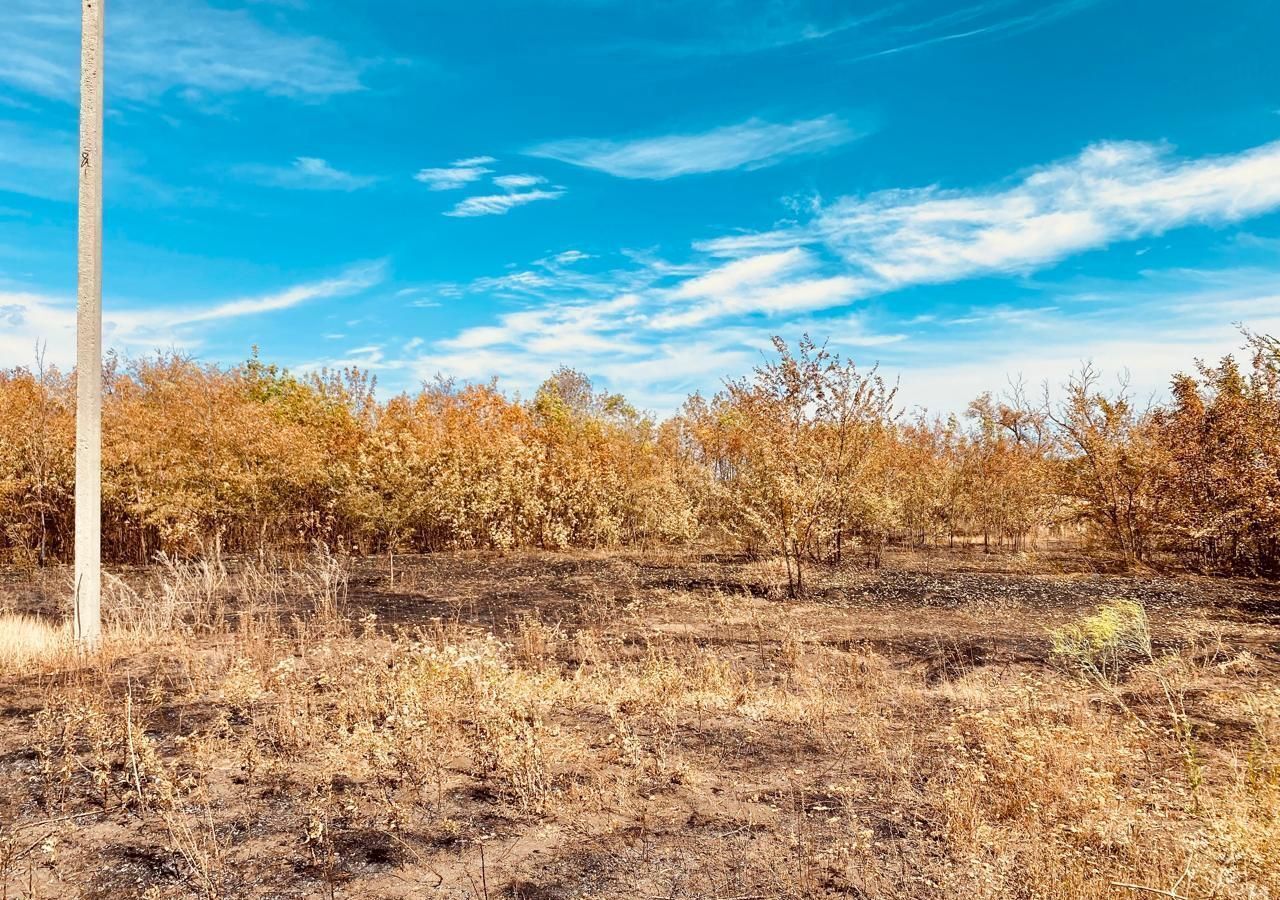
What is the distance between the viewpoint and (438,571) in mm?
14641

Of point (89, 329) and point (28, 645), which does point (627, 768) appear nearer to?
point (28, 645)


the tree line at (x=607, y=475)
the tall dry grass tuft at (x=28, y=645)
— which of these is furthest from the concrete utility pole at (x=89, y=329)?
the tree line at (x=607, y=475)

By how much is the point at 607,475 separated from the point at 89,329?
13370 millimetres

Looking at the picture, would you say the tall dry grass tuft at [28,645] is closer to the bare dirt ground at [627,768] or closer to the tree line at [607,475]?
the bare dirt ground at [627,768]

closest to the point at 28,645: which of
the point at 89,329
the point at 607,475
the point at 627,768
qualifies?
the point at 89,329

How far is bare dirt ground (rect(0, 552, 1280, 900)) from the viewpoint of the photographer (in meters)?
3.16

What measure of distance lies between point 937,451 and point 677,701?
62.8 feet

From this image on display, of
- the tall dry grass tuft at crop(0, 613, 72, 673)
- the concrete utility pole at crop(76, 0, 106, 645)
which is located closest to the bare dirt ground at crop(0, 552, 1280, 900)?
A: the tall dry grass tuft at crop(0, 613, 72, 673)

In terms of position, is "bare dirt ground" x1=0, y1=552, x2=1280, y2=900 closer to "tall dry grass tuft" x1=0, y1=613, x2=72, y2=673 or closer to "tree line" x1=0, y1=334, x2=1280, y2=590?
"tall dry grass tuft" x1=0, y1=613, x2=72, y2=673

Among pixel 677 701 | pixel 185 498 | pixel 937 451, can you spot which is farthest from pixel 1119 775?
pixel 937 451

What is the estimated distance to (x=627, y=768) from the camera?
4371 millimetres

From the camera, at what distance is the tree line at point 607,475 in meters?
12.7

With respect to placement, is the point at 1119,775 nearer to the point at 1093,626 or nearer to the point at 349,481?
the point at 1093,626

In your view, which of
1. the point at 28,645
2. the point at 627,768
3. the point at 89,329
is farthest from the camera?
the point at 89,329
